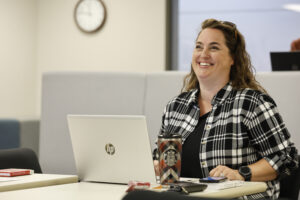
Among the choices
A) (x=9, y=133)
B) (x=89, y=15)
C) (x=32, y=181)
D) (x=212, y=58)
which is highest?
(x=89, y=15)

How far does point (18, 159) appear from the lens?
7.57 feet

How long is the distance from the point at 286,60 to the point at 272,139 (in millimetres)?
1395

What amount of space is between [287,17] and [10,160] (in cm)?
394

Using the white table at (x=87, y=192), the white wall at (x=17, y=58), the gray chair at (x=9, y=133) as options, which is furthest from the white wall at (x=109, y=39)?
the white table at (x=87, y=192)

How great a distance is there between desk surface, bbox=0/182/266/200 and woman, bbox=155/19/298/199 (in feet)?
1.07

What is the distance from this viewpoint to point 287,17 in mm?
5492

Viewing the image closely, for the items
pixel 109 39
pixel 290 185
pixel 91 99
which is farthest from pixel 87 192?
pixel 109 39

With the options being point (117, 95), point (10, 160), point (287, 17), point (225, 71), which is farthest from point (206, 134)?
point (287, 17)

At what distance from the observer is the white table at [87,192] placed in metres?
1.58

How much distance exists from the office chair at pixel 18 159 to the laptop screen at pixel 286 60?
175 cm

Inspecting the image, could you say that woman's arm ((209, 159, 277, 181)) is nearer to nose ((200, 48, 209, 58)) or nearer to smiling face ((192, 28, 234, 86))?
smiling face ((192, 28, 234, 86))

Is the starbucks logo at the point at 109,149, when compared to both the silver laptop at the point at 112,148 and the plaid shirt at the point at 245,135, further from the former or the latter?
the plaid shirt at the point at 245,135

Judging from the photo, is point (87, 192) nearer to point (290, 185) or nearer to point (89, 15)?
point (290, 185)

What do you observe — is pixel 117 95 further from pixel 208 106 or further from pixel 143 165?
pixel 143 165
